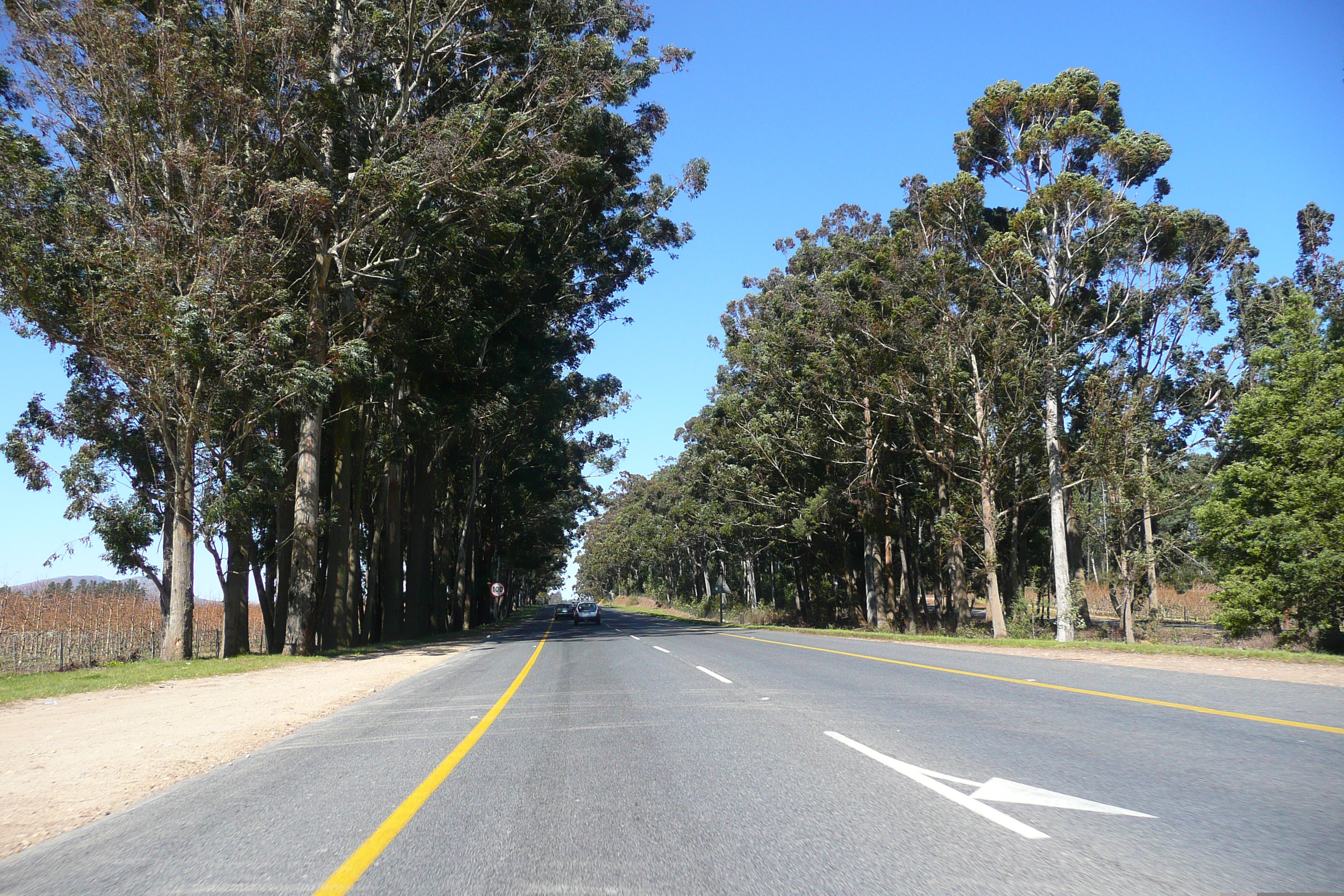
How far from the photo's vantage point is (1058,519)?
2778cm

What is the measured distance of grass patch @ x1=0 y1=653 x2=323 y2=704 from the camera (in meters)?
13.7

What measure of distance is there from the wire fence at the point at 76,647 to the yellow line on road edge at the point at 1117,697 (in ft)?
68.5

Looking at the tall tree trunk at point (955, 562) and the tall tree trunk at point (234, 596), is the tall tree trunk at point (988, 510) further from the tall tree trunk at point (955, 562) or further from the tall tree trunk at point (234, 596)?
the tall tree trunk at point (234, 596)

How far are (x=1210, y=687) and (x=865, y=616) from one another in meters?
36.3

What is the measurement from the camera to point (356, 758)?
24.4 feet

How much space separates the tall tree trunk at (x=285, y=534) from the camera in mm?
24594

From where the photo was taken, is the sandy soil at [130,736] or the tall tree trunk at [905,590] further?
the tall tree trunk at [905,590]

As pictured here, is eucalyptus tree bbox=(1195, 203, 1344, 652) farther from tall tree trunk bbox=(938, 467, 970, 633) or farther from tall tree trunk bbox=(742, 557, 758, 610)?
tall tree trunk bbox=(742, 557, 758, 610)

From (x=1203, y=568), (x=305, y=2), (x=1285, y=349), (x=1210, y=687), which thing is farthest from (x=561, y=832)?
(x=1203, y=568)

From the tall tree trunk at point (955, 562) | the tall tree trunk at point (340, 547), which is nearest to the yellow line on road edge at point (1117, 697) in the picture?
the tall tree trunk at point (340, 547)

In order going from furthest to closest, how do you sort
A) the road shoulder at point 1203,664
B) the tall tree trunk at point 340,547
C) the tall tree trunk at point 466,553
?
the tall tree trunk at point 466,553
the tall tree trunk at point 340,547
the road shoulder at point 1203,664

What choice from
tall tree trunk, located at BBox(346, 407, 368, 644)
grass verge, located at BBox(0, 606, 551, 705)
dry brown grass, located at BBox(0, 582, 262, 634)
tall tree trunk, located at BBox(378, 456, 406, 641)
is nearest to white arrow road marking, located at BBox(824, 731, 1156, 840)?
grass verge, located at BBox(0, 606, 551, 705)

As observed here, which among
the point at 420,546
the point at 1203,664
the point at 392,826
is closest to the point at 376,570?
the point at 420,546

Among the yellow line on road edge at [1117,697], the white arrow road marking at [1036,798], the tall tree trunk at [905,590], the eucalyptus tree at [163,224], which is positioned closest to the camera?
the white arrow road marking at [1036,798]
